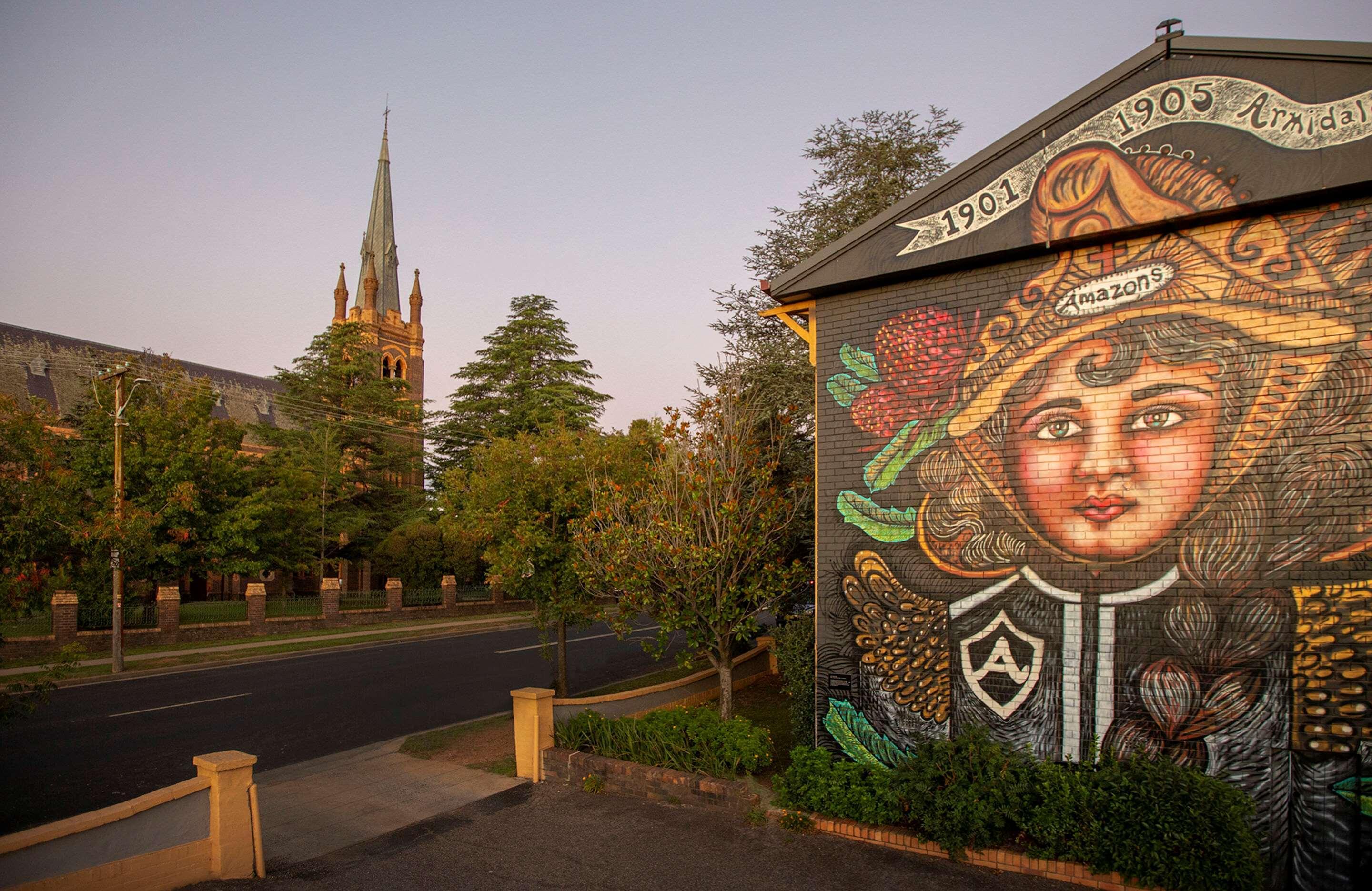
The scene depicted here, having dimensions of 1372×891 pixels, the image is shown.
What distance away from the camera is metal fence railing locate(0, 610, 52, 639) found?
21.2 m

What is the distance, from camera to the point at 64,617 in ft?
68.9

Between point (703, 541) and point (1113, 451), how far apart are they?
14.4 feet

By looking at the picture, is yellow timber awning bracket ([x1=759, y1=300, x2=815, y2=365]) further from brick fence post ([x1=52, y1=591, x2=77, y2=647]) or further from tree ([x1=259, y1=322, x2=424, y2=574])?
tree ([x1=259, y1=322, x2=424, y2=574])

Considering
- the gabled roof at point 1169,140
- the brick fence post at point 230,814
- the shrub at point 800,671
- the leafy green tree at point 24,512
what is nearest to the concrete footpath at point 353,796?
the brick fence post at point 230,814

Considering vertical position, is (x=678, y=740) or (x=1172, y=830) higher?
(x=1172, y=830)

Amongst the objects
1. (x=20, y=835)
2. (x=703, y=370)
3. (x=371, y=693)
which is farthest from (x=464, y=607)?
(x=20, y=835)

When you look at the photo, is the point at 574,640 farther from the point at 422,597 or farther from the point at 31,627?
the point at 31,627

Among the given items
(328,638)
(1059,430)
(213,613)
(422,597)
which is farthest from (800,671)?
(422,597)

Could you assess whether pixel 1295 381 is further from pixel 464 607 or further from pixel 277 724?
pixel 464 607

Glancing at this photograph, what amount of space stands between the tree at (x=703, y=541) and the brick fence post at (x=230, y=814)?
414 centimetres

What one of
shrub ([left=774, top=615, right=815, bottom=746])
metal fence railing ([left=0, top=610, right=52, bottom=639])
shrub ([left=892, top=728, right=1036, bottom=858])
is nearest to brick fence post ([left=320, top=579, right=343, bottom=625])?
metal fence railing ([left=0, top=610, right=52, bottom=639])

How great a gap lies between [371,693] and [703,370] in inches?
378

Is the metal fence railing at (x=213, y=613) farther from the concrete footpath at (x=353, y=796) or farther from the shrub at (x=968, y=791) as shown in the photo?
the shrub at (x=968, y=791)

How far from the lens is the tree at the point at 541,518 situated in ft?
37.5
